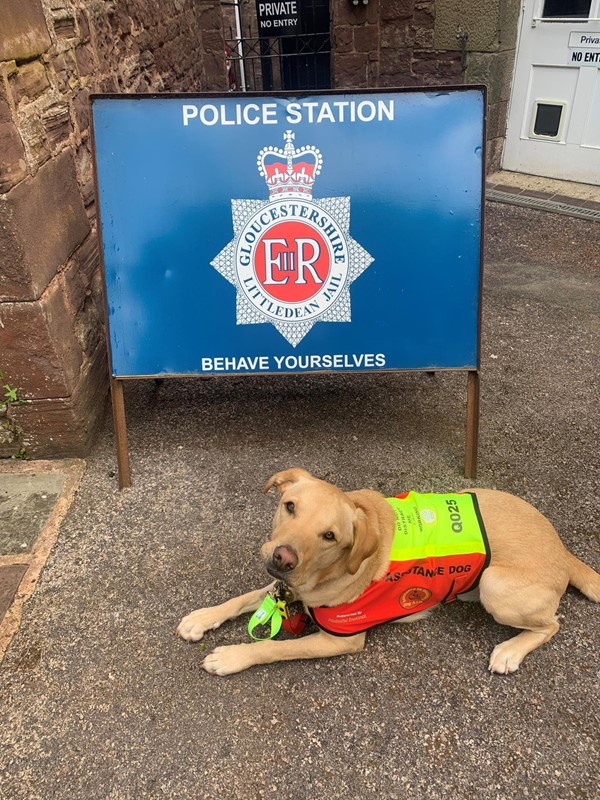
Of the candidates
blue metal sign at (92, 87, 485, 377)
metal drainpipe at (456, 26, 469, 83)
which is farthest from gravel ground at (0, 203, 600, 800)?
metal drainpipe at (456, 26, 469, 83)

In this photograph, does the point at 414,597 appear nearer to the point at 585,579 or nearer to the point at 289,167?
the point at 585,579

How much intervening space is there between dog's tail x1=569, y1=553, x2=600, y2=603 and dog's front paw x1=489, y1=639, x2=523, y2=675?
1.38 feet

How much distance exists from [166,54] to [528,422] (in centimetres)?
578

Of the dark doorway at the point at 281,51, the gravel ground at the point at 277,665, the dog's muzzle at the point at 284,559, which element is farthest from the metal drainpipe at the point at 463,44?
the dog's muzzle at the point at 284,559

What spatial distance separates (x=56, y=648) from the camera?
8.53 ft

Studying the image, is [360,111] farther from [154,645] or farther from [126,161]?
[154,645]

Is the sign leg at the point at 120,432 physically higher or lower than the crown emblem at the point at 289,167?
lower

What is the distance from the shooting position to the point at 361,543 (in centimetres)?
227

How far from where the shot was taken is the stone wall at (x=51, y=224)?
300 cm

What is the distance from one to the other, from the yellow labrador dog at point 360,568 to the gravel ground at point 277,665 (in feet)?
0.33

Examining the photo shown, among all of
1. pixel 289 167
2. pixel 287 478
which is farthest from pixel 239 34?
pixel 287 478

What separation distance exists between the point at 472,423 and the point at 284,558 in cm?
171

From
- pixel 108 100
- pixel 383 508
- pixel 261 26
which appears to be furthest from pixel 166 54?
pixel 383 508

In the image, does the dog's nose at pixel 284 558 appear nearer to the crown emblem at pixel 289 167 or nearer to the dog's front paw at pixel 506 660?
the dog's front paw at pixel 506 660
